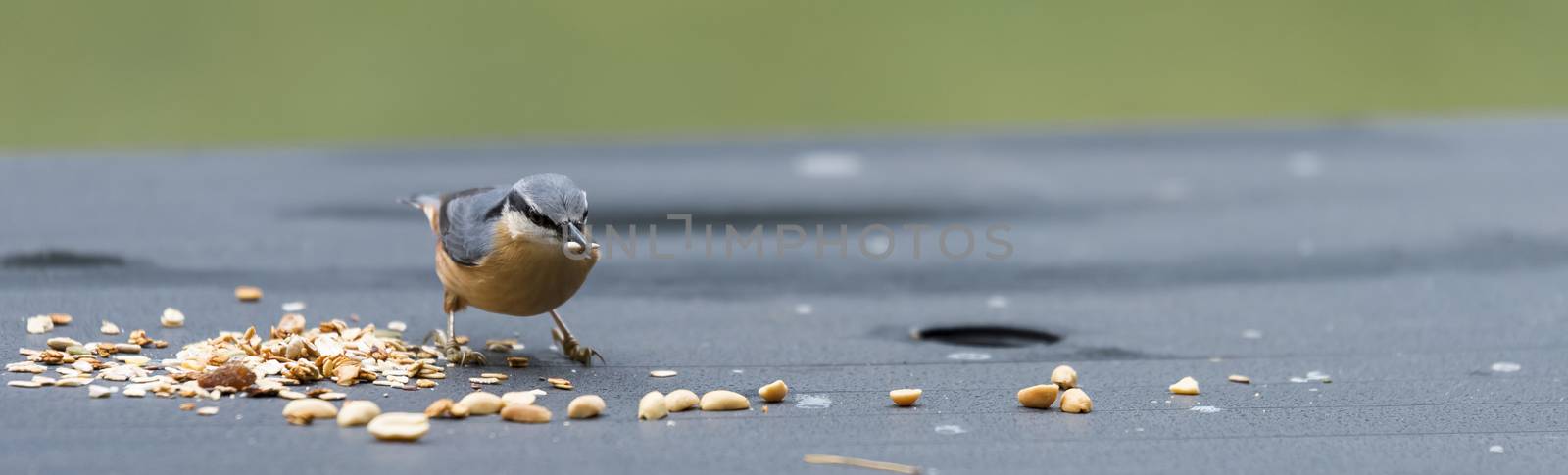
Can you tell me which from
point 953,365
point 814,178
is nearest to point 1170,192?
point 814,178

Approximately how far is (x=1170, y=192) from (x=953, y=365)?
2.28 metres

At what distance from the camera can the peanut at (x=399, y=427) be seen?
2.09 meters

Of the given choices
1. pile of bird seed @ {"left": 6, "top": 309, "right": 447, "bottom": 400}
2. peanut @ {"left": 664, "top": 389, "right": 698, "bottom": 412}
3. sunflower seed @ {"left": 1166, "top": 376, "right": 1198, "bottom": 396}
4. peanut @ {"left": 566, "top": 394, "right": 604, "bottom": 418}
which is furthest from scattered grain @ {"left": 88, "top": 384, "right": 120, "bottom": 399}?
sunflower seed @ {"left": 1166, "top": 376, "right": 1198, "bottom": 396}

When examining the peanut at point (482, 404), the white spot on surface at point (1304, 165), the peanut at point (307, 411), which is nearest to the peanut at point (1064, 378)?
the peanut at point (482, 404)

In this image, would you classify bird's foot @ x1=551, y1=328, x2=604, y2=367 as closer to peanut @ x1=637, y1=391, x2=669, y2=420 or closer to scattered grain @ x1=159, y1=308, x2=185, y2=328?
peanut @ x1=637, y1=391, x2=669, y2=420

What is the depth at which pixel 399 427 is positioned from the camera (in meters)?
2.10

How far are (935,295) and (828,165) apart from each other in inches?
72.9

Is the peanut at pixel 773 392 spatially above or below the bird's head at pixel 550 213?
below

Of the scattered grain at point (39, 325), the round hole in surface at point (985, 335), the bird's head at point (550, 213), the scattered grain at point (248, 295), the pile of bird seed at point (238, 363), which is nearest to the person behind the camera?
the pile of bird seed at point (238, 363)

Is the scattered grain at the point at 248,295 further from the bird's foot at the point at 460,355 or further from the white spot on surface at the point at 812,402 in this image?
the white spot on surface at the point at 812,402

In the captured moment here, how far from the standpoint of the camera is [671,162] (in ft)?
17.4

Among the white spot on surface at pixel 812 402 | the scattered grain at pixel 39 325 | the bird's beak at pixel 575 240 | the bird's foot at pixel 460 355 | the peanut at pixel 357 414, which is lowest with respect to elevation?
the peanut at pixel 357 414

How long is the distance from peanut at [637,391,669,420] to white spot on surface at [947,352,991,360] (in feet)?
2.24

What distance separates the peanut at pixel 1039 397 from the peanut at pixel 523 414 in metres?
0.71
